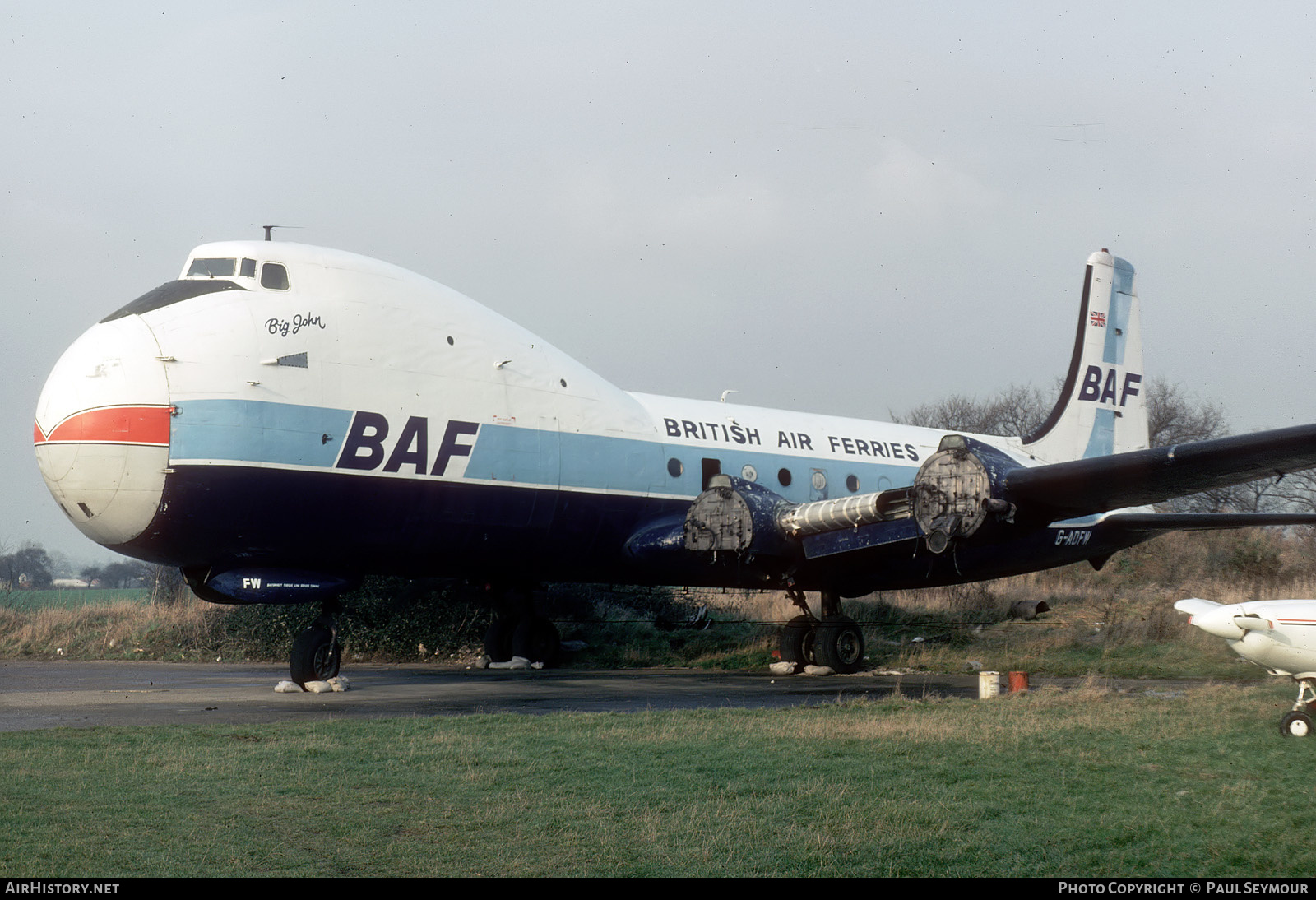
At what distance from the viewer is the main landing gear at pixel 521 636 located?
65.5ft

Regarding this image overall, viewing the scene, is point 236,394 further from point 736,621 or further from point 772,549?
point 736,621

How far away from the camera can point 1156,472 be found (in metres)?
14.7

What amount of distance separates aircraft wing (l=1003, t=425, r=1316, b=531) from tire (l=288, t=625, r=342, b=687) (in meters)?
9.49

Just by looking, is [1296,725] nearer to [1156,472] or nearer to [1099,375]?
[1156,472]

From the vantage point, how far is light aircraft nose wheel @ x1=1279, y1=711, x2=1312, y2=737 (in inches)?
371

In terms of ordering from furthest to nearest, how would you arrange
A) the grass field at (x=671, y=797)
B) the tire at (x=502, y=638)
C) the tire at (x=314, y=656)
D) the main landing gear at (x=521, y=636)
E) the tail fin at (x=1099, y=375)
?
the tail fin at (x=1099, y=375) → the tire at (x=502, y=638) → the main landing gear at (x=521, y=636) → the tire at (x=314, y=656) → the grass field at (x=671, y=797)

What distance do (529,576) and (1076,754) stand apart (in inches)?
389

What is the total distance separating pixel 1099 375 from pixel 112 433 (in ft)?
62.7

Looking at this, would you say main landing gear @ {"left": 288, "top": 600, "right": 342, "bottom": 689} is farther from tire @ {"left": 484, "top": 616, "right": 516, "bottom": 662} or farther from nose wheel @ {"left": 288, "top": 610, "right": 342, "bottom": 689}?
tire @ {"left": 484, "top": 616, "right": 516, "bottom": 662}

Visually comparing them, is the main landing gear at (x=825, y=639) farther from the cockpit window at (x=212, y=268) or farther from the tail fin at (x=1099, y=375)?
the cockpit window at (x=212, y=268)

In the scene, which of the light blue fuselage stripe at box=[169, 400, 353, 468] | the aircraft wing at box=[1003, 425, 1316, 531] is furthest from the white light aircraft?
the light blue fuselage stripe at box=[169, 400, 353, 468]

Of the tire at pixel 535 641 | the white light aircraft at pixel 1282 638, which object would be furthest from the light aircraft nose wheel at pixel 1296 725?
the tire at pixel 535 641

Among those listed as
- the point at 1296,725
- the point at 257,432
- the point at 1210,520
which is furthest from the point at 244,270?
the point at 1210,520
